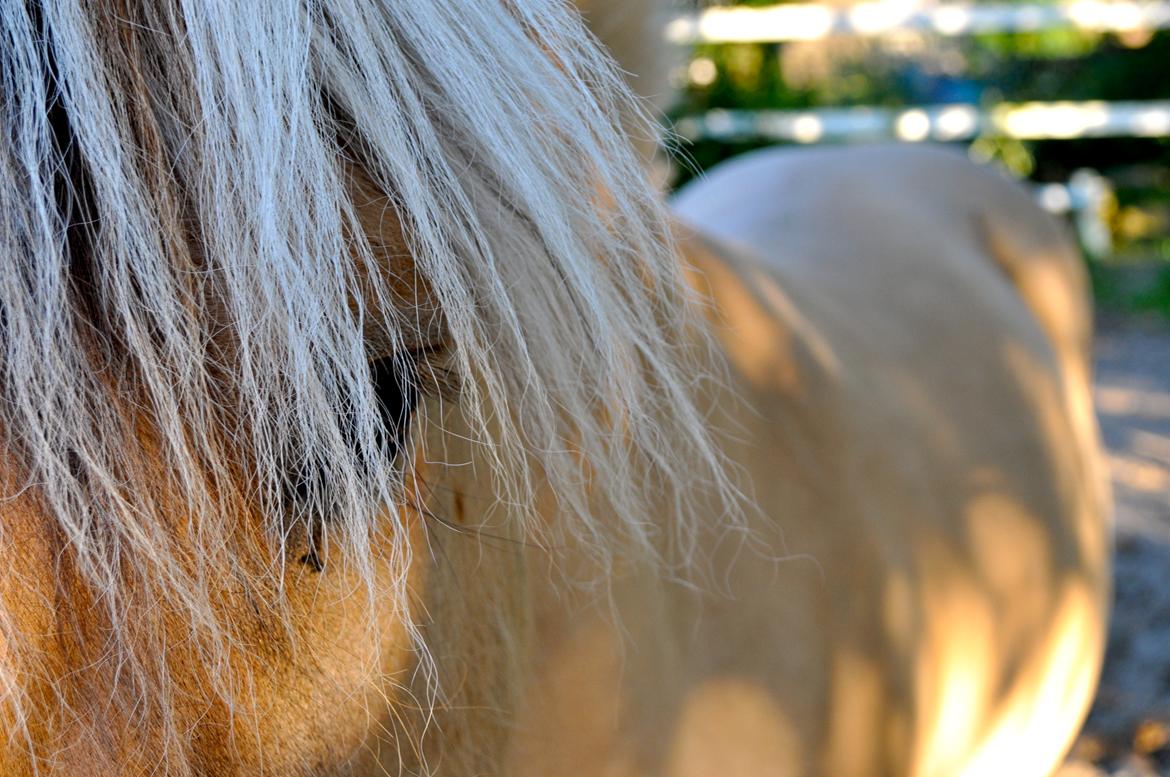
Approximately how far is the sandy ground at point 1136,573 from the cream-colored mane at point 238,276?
1.57 metres

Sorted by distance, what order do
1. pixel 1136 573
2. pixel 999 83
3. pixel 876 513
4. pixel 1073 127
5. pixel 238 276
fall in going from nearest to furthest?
pixel 238 276 < pixel 876 513 < pixel 1136 573 < pixel 1073 127 < pixel 999 83

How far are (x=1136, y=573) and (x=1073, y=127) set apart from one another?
3042 millimetres

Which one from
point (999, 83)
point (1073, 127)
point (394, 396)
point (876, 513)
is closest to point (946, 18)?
point (1073, 127)

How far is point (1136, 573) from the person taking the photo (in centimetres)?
238

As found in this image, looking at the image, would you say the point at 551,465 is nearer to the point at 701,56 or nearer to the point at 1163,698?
the point at 1163,698

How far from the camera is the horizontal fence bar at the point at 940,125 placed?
187 inches

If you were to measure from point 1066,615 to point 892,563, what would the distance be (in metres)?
0.50

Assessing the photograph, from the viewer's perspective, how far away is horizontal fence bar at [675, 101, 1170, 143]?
15.6 ft

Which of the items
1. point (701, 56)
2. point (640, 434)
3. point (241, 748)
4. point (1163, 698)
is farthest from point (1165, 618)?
point (701, 56)

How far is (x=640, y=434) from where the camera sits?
0.69 metres

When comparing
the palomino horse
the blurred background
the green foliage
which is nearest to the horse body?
the palomino horse

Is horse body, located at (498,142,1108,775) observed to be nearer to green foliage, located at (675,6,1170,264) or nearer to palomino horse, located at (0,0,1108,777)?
palomino horse, located at (0,0,1108,777)

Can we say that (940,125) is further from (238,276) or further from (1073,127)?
(238,276)

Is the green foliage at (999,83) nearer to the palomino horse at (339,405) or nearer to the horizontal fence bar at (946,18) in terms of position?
the horizontal fence bar at (946,18)
